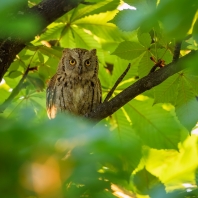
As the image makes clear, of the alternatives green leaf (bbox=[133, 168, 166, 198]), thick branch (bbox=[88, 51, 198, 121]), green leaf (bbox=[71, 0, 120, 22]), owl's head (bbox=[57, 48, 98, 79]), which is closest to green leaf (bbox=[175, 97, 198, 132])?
thick branch (bbox=[88, 51, 198, 121])

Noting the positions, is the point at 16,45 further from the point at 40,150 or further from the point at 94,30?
the point at 40,150

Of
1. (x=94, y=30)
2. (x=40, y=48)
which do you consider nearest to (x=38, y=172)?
(x=40, y=48)

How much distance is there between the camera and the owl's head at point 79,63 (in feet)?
13.0

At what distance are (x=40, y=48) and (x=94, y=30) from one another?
57 cm

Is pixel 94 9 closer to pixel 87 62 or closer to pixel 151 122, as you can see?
pixel 151 122

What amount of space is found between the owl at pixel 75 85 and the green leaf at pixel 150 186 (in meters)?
2.34

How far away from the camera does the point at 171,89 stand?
2.38 metres

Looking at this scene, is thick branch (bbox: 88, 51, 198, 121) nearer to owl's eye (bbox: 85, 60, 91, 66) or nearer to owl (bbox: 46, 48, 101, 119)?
owl (bbox: 46, 48, 101, 119)

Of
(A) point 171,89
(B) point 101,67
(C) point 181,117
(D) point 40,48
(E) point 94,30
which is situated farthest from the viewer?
(B) point 101,67

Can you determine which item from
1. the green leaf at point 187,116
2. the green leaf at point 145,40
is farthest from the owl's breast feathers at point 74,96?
the green leaf at point 187,116

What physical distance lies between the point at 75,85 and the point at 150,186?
3.09 meters

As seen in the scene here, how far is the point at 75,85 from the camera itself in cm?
388

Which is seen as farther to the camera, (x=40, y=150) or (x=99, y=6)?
(x=99, y=6)

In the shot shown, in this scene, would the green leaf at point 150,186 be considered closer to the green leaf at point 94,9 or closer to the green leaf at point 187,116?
the green leaf at point 187,116
